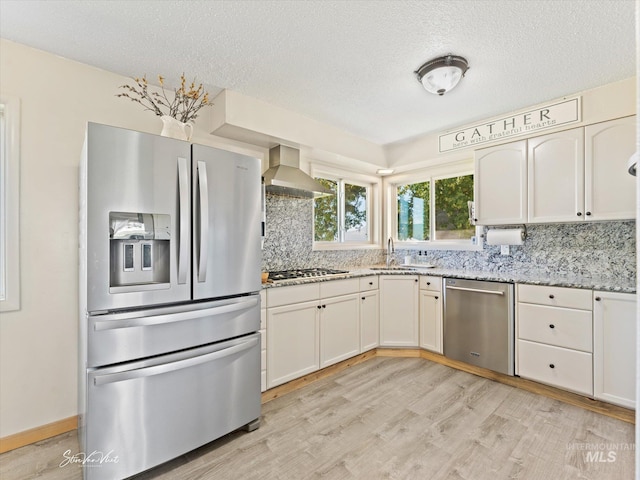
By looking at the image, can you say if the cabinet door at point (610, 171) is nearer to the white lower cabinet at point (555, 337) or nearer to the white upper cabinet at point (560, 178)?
the white upper cabinet at point (560, 178)

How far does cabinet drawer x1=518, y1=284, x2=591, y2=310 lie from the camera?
90.3 inches

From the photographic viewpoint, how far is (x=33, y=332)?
76.4 inches

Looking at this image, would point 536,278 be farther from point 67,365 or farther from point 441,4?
point 67,365

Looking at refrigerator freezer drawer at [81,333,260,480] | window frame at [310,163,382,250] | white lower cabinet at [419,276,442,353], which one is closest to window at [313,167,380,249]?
window frame at [310,163,382,250]

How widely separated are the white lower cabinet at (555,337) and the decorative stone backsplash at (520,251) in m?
0.55

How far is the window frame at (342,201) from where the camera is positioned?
364cm

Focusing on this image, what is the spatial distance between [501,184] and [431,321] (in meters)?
1.53

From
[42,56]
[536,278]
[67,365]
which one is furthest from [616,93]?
[67,365]

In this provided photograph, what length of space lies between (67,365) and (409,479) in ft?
7.42

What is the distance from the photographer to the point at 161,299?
1624 millimetres

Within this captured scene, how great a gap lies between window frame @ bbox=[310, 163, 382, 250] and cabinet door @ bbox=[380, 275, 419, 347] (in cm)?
78

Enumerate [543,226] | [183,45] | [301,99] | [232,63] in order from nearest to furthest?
[183,45] < [232,63] < [301,99] < [543,226]

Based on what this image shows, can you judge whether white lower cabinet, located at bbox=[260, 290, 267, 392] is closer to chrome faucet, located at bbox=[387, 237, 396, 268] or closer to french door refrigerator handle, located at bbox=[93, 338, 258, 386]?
french door refrigerator handle, located at bbox=[93, 338, 258, 386]

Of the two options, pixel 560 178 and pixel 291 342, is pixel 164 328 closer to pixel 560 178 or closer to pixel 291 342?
pixel 291 342
